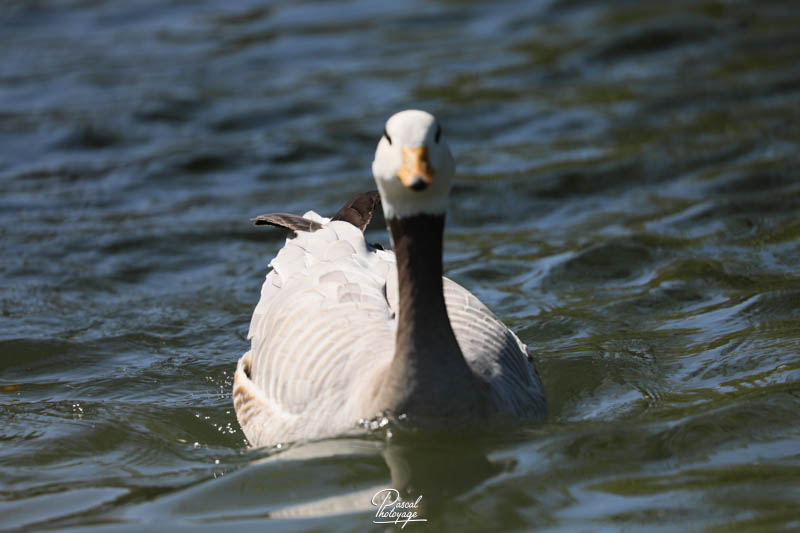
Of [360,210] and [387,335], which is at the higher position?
[360,210]

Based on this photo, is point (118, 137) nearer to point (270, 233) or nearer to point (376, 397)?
point (270, 233)

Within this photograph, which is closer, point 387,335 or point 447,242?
point 387,335

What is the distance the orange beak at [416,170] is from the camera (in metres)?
4.50

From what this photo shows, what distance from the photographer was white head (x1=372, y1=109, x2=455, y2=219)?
15.0 feet

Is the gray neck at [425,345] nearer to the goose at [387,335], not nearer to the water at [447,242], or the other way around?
the goose at [387,335]

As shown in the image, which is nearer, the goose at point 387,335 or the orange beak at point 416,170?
the orange beak at point 416,170

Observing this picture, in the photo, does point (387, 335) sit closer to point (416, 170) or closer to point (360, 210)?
point (416, 170)

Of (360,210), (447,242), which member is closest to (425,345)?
(360,210)

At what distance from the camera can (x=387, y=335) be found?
5621mm
